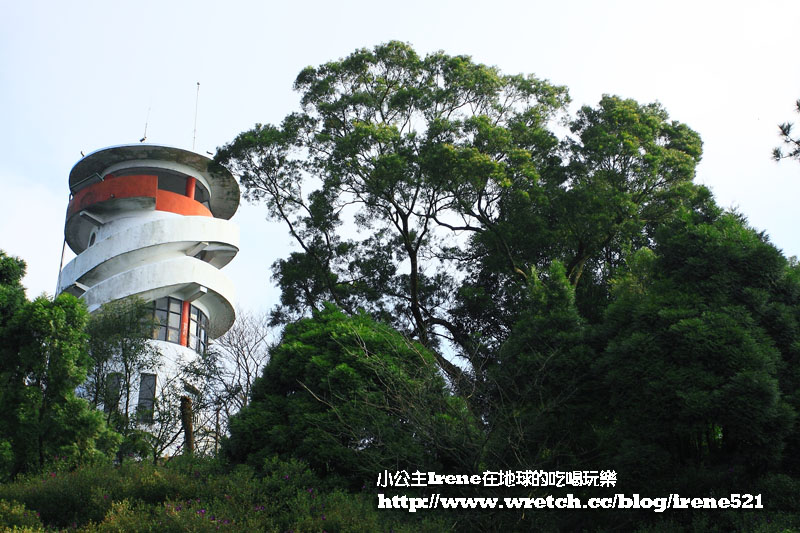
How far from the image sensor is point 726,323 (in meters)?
7.69

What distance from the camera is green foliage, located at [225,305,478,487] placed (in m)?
8.12

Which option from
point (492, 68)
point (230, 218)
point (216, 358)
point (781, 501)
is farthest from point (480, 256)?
point (230, 218)

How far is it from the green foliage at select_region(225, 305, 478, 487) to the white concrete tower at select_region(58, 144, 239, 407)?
→ 36.4 feet

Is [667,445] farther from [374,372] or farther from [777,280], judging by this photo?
[374,372]

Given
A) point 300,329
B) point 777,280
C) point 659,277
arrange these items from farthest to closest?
point 300,329 → point 659,277 → point 777,280

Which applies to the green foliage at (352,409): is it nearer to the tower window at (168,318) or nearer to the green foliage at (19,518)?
the green foliage at (19,518)

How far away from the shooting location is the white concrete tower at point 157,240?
2155cm

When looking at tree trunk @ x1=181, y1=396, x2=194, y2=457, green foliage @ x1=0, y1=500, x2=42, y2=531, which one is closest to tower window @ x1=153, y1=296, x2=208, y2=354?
tree trunk @ x1=181, y1=396, x2=194, y2=457

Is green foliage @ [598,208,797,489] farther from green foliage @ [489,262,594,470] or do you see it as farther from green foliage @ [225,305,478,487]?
green foliage @ [225,305,478,487]

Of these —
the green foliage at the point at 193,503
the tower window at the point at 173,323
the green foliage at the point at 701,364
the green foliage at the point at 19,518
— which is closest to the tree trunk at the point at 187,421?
the tower window at the point at 173,323

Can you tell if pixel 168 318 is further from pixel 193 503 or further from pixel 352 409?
pixel 193 503

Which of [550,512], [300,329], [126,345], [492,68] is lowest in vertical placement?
[550,512]

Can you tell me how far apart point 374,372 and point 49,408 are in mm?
5244

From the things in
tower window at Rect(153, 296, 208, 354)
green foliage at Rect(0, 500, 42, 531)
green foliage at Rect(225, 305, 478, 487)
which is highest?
tower window at Rect(153, 296, 208, 354)
